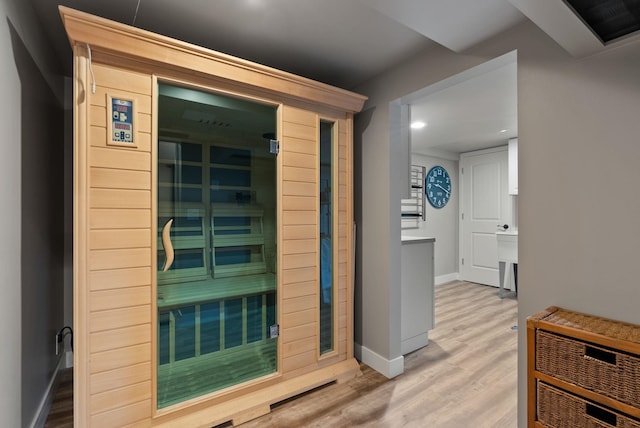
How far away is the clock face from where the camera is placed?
519 cm

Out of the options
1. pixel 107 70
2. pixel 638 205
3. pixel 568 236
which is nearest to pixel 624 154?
pixel 638 205

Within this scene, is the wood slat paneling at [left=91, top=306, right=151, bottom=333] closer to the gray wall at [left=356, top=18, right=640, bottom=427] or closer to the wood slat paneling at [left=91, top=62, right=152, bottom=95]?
the wood slat paneling at [left=91, top=62, right=152, bottom=95]

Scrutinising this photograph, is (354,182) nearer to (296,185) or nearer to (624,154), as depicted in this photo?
(296,185)

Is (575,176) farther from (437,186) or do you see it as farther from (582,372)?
(437,186)

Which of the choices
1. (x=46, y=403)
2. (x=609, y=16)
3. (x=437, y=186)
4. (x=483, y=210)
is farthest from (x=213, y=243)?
(x=483, y=210)

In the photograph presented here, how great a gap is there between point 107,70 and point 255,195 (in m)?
1.01

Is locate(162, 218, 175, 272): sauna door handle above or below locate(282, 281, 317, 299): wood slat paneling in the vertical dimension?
above

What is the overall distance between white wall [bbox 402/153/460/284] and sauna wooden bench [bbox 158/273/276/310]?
337 centimetres

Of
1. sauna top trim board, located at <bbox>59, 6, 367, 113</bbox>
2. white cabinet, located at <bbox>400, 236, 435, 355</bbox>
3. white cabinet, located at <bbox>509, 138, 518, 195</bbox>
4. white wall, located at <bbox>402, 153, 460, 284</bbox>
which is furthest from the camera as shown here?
white wall, located at <bbox>402, 153, 460, 284</bbox>

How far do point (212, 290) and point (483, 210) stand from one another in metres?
4.76

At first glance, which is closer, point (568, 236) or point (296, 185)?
point (568, 236)

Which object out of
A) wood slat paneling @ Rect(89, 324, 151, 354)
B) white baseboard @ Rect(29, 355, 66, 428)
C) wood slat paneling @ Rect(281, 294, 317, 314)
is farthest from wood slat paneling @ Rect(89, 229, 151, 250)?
white baseboard @ Rect(29, 355, 66, 428)

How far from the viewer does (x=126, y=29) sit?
1.50 metres

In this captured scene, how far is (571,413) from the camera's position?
122cm
